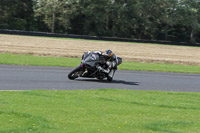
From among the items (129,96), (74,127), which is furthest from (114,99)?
(74,127)

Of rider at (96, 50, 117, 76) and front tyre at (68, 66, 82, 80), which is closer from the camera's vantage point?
front tyre at (68, 66, 82, 80)

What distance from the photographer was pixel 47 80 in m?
14.7

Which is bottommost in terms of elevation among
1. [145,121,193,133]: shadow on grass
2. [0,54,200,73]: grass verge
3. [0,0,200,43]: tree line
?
[0,54,200,73]: grass verge

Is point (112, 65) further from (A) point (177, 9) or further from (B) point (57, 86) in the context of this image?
(A) point (177, 9)

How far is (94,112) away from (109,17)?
43068 millimetres

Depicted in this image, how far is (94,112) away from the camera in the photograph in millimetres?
8633

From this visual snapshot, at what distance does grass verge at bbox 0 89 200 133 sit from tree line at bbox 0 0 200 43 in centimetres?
3657

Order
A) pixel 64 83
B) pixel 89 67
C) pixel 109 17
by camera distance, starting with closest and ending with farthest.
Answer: pixel 64 83 → pixel 89 67 → pixel 109 17

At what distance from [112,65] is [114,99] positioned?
4.86m

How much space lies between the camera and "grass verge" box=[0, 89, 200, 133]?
709 centimetres

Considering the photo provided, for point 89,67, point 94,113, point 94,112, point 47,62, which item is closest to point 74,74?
point 89,67

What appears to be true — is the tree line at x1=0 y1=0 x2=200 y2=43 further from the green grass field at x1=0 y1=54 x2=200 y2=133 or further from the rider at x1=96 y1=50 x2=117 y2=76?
the green grass field at x1=0 y1=54 x2=200 y2=133

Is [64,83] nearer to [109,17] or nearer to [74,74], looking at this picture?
[74,74]

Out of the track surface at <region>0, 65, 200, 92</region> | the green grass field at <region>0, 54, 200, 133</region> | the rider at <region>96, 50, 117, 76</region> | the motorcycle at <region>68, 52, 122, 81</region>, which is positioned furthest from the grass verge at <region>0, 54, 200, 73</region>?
the green grass field at <region>0, 54, 200, 133</region>
